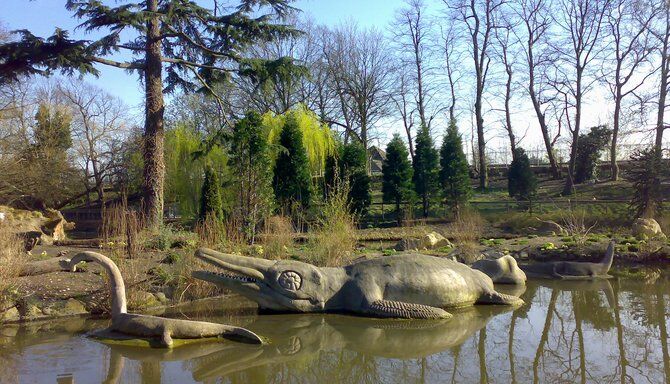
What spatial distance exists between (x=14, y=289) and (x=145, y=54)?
1207 centimetres

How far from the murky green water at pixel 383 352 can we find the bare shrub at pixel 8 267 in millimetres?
767

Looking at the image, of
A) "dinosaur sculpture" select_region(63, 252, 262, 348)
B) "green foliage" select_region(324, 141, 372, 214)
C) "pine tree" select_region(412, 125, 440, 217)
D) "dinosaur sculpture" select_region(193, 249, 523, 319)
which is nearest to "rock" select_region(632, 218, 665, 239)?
"dinosaur sculpture" select_region(193, 249, 523, 319)

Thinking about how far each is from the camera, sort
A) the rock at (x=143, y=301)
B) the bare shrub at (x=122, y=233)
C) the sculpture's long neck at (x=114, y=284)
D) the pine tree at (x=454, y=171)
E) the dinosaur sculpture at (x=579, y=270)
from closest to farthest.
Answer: the sculpture's long neck at (x=114, y=284)
the rock at (x=143, y=301)
the bare shrub at (x=122, y=233)
the dinosaur sculpture at (x=579, y=270)
the pine tree at (x=454, y=171)

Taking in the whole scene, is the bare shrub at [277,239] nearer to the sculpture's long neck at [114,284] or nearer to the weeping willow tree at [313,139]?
the sculpture's long neck at [114,284]

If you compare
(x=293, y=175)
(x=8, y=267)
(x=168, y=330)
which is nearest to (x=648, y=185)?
(x=293, y=175)

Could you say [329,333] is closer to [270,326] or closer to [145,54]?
[270,326]

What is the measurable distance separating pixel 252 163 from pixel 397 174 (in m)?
11.7

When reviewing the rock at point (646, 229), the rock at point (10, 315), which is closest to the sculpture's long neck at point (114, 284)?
the rock at point (10, 315)

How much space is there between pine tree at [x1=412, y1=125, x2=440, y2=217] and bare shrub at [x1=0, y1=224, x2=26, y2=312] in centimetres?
2038

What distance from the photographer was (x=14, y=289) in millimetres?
8594

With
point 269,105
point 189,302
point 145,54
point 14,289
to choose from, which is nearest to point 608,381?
point 189,302

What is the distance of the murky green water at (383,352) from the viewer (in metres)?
A: 5.85

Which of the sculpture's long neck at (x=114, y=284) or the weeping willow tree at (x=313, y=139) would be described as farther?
the weeping willow tree at (x=313, y=139)

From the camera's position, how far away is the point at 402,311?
8523 mm
